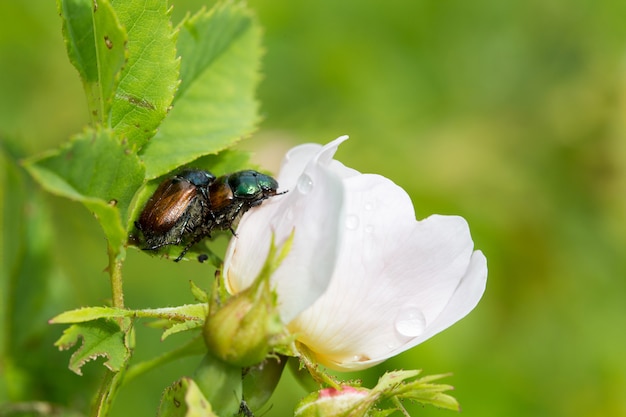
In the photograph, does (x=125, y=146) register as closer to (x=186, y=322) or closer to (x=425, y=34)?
(x=186, y=322)

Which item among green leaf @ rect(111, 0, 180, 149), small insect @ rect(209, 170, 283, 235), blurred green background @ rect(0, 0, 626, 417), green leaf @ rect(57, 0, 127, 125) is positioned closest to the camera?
green leaf @ rect(57, 0, 127, 125)

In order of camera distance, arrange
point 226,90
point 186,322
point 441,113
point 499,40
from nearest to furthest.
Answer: point 186,322, point 226,90, point 441,113, point 499,40

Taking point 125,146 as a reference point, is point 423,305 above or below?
below

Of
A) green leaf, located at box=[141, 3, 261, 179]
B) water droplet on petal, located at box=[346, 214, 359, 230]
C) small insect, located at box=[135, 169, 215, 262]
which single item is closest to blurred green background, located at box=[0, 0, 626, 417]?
green leaf, located at box=[141, 3, 261, 179]

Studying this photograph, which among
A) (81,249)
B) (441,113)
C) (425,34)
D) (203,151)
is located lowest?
(81,249)

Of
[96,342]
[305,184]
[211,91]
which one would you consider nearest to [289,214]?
[305,184]

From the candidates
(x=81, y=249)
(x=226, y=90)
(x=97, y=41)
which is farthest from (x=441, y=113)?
(x=97, y=41)

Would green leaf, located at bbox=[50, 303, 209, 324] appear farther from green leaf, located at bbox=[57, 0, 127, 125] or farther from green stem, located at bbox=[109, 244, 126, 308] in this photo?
green leaf, located at bbox=[57, 0, 127, 125]

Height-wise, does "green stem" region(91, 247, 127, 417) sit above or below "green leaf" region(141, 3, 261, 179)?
below

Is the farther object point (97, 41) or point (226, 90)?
point (226, 90)
